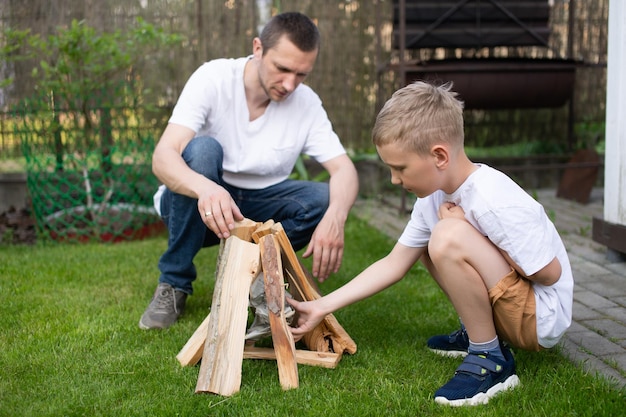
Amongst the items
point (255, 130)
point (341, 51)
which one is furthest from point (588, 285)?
point (341, 51)

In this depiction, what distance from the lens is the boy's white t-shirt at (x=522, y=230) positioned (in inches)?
82.2

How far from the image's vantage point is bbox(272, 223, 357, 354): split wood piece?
97.1 inches

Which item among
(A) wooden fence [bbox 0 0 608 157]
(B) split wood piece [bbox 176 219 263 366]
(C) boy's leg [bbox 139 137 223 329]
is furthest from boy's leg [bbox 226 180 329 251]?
(A) wooden fence [bbox 0 0 608 157]

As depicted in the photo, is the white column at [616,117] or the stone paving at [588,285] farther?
the white column at [616,117]

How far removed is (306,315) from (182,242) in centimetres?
80

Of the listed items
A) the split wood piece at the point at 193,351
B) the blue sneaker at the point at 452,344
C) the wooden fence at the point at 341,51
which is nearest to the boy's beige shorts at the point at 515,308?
the blue sneaker at the point at 452,344

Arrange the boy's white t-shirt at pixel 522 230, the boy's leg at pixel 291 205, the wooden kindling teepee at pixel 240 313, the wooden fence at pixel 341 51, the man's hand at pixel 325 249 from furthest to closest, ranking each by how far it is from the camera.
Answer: the wooden fence at pixel 341 51 → the boy's leg at pixel 291 205 → the man's hand at pixel 325 249 → the wooden kindling teepee at pixel 240 313 → the boy's white t-shirt at pixel 522 230

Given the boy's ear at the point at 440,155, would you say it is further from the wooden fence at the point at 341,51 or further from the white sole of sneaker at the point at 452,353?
the wooden fence at the point at 341,51

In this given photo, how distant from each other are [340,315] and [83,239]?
229cm

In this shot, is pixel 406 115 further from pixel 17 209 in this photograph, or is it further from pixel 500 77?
pixel 17 209

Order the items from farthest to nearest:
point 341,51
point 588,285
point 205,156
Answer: point 341,51 < point 588,285 < point 205,156

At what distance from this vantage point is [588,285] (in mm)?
3432

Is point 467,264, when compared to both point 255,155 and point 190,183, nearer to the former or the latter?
point 190,183

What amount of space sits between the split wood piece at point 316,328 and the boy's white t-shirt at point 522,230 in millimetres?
561
